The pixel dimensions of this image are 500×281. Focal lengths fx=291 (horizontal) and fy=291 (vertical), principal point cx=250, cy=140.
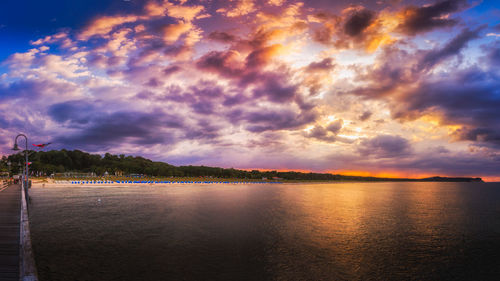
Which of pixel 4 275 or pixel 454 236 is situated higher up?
pixel 4 275

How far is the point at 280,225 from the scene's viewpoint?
4597 cm

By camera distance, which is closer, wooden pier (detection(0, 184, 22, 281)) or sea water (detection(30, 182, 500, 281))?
wooden pier (detection(0, 184, 22, 281))

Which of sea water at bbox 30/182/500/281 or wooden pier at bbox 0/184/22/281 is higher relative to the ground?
wooden pier at bbox 0/184/22/281

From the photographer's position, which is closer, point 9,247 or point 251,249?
point 9,247

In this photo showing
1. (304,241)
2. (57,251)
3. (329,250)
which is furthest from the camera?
(304,241)

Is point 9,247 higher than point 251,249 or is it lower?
higher

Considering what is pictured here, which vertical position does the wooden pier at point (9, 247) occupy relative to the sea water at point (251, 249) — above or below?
above

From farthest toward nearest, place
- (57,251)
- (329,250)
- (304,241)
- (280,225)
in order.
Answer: (280,225) → (304,241) → (329,250) → (57,251)

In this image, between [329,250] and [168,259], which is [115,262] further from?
[329,250]

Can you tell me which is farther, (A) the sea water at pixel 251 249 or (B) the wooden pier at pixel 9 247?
(A) the sea water at pixel 251 249

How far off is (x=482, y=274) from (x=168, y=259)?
27485mm

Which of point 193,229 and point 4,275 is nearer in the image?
point 4,275

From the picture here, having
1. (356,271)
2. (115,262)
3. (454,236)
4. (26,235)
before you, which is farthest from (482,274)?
(26,235)

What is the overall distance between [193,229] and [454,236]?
37.2 metres
